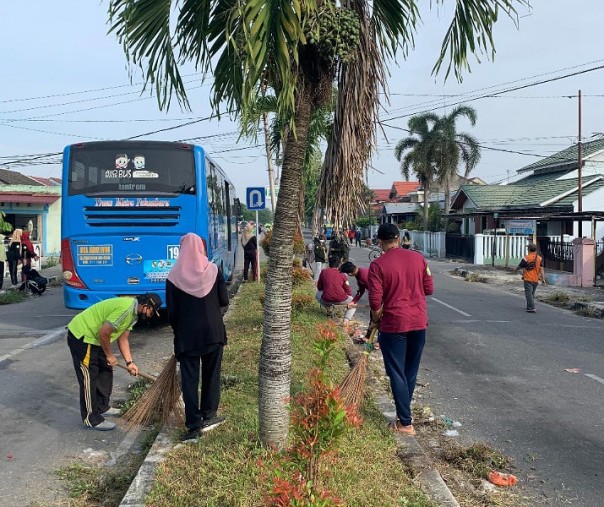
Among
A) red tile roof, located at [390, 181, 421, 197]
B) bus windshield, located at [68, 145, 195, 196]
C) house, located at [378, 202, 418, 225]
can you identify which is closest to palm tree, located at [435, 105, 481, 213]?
house, located at [378, 202, 418, 225]

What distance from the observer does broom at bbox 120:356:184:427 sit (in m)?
5.18

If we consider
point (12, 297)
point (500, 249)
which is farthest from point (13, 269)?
point (500, 249)

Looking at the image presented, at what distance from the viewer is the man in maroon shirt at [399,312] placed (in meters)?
4.96

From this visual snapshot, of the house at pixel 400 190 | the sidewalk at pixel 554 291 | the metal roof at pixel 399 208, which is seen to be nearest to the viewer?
the sidewalk at pixel 554 291

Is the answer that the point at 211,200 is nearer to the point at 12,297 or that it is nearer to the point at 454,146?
the point at 12,297

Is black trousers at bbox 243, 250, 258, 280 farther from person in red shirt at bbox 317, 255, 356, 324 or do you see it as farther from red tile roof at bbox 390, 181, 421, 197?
red tile roof at bbox 390, 181, 421, 197

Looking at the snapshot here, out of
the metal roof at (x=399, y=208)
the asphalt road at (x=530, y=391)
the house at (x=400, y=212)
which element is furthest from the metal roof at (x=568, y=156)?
the asphalt road at (x=530, y=391)

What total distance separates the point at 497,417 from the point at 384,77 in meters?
3.57

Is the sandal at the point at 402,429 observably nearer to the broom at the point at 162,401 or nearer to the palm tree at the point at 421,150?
the broom at the point at 162,401

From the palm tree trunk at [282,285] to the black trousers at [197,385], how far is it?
0.87m

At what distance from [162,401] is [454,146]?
36.3 metres

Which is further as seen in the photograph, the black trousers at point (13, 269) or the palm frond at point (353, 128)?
the black trousers at point (13, 269)

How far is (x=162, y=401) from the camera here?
5.24 metres

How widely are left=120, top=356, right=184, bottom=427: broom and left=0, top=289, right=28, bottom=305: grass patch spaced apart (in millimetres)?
10486
